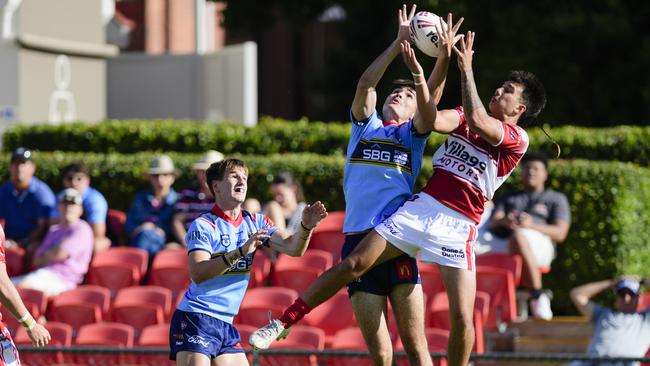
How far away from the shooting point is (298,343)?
10.8 metres

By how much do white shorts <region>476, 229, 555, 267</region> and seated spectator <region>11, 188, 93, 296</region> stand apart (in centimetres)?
370

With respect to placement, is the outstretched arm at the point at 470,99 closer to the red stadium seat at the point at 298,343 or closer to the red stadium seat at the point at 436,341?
the red stadium seat at the point at 436,341

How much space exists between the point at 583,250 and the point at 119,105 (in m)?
14.1

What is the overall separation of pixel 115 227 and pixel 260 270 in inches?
80.0

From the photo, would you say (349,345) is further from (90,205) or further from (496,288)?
(90,205)

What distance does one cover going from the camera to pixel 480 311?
11039 millimetres

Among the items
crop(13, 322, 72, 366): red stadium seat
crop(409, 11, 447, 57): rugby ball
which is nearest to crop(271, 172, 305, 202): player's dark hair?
crop(13, 322, 72, 366): red stadium seat

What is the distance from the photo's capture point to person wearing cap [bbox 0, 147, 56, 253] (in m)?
13.1

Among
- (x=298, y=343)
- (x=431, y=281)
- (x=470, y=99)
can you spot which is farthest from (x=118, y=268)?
(x=470, y=99)

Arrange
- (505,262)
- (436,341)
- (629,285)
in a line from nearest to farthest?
(436,341) → (629,285) → (505,262)

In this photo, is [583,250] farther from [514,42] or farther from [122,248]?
[514,42]

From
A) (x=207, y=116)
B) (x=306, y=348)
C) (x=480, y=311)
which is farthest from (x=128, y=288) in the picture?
(x=207, y=116)

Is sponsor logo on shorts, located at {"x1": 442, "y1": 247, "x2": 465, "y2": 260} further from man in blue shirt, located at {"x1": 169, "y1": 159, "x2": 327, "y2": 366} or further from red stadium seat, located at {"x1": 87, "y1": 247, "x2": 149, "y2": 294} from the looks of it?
red stadium seat, located at {"x1": 87, "y1": 247, "x2": 149, "y2": 294}

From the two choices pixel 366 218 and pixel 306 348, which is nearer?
pixel 366 218
